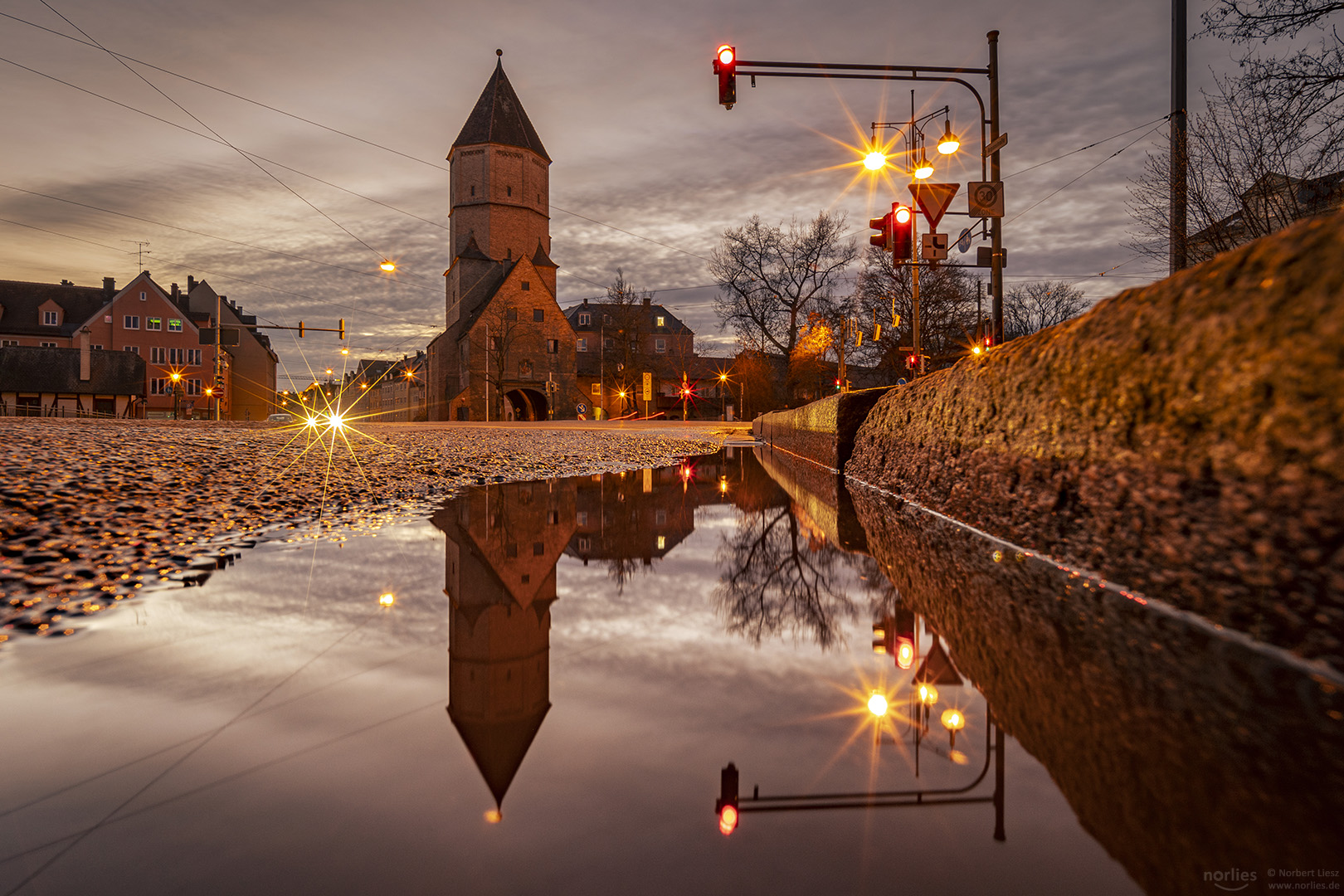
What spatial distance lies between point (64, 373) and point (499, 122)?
1549 inches

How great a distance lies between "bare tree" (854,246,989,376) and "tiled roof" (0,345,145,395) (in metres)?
57.6

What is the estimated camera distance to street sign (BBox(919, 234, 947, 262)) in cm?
1625

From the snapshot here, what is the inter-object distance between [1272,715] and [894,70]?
1024cm

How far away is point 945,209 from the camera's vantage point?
49.3 feet

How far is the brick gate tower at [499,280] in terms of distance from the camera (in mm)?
54250

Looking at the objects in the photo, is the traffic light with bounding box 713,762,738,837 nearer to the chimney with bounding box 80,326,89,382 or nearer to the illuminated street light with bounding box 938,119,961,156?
the illuminated street light with bounding box 938,119,961,156

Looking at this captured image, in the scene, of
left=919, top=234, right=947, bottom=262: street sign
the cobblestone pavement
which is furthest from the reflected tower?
left=919, top=234, right=947, bottom=262: street sign

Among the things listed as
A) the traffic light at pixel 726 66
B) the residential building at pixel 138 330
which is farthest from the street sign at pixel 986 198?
the residential building at pixel 138 330

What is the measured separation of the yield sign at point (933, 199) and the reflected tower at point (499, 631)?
13123mm

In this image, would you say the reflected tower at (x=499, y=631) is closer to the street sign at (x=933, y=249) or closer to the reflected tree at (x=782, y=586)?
the reflected tree at (x=782, y=586)

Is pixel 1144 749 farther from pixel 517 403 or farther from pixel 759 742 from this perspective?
pixel 517 403

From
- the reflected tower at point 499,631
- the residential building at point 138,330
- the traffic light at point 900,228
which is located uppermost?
the residential building at point 138,330

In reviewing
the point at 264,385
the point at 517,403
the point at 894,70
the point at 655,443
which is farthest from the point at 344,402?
the point at 894,70

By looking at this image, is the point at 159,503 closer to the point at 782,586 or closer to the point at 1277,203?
the point at 782,586
